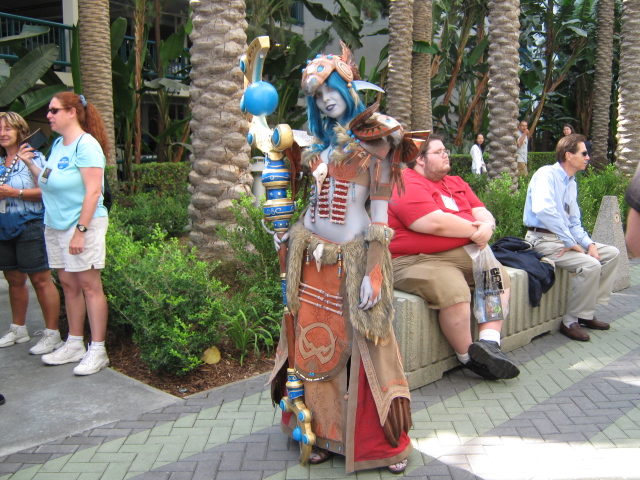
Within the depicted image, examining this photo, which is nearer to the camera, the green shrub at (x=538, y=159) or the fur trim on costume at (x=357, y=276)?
the fur trim on costume at (x=357, y=276)

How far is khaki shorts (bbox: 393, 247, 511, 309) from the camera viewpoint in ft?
14.7

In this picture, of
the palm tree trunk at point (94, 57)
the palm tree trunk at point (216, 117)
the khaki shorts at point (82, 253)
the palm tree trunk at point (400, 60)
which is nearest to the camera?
the khaki shorts at point (82, 253)

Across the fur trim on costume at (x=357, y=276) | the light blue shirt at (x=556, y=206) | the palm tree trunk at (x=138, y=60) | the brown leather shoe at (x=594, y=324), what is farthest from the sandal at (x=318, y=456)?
the palm tree trunk at (x=138, y=60)

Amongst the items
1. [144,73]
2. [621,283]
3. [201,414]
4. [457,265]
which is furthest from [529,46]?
[201,414]

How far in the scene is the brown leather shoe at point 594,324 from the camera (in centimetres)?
598

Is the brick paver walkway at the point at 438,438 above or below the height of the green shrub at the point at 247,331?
below

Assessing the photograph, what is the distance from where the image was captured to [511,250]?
229 inches

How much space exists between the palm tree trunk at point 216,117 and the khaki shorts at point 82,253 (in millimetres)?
1775

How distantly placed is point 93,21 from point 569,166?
293 inches

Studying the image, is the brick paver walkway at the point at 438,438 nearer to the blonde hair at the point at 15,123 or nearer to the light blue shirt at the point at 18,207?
the light blue shirt at the point at 18,207

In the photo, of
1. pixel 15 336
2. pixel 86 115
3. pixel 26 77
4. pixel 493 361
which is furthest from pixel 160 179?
pixel 493 361

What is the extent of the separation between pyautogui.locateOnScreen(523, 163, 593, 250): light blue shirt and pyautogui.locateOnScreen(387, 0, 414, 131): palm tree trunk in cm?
723

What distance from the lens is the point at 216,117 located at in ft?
21.5

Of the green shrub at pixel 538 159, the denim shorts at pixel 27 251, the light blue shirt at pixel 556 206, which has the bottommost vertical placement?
the denim shorts at pixel 27 251
